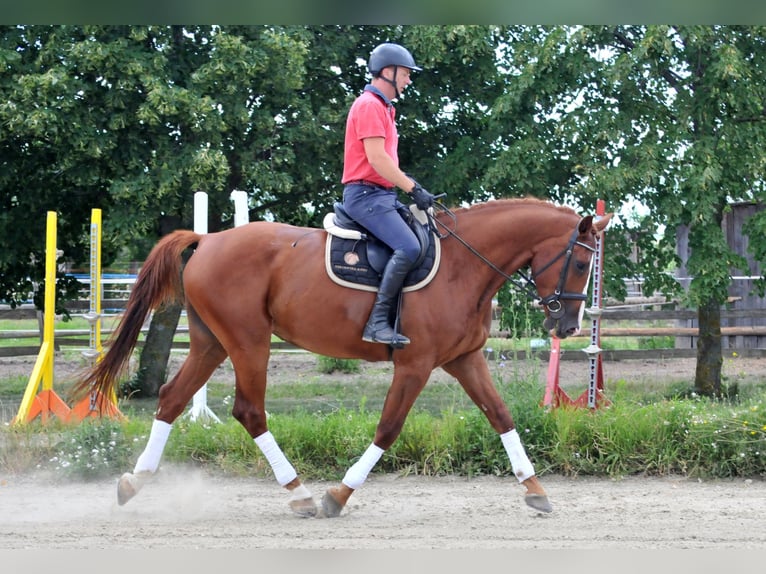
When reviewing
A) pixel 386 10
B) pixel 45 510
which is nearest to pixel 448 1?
pixel 386 10

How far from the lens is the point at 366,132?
19.9 ft

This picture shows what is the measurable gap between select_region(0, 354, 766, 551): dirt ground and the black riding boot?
1.25m

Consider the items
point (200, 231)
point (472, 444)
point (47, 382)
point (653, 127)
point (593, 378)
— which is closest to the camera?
point (472, 444)

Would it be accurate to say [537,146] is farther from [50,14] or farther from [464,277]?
[50,14]

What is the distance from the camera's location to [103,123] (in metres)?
12.0

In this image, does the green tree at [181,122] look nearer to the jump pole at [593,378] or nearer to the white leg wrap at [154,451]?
the jump pole at [593,378]

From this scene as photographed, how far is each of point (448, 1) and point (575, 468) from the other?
207 inches

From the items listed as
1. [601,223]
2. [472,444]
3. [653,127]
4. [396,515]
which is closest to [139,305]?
[396,515]

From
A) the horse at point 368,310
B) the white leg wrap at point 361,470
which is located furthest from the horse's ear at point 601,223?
the white leg wrap at point 361,470

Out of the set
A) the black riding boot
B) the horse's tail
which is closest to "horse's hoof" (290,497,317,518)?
the black riding boot

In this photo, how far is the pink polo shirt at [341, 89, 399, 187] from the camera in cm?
607

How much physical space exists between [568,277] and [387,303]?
129 cm

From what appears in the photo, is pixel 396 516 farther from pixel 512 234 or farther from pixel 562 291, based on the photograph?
pixel 512 234

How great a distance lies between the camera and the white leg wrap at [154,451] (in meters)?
6.37
